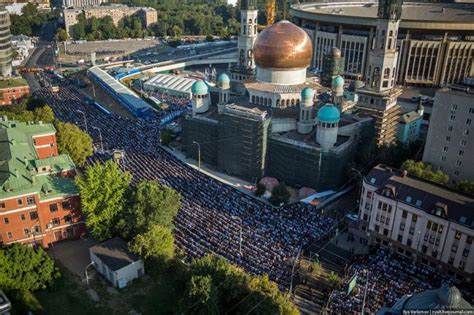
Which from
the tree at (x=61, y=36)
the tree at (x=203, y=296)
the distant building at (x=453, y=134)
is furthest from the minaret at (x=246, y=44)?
the tree at (x=61, y=36)

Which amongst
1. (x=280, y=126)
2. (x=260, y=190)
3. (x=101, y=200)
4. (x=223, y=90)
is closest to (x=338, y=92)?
(x=280, y=126)

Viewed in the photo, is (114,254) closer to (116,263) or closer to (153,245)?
(116,263)

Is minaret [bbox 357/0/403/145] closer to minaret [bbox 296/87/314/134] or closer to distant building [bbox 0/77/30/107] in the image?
minaret [bbox 296/87/314/134]

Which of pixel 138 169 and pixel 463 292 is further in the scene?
pixel 138 169

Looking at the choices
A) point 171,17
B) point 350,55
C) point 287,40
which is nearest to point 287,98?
point 287,40

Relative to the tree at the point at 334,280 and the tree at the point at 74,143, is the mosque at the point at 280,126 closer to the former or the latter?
the tree at the point at 74,143

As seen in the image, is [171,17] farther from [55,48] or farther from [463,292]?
[463,292]

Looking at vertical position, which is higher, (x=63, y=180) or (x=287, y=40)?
(x=287, y=40)
